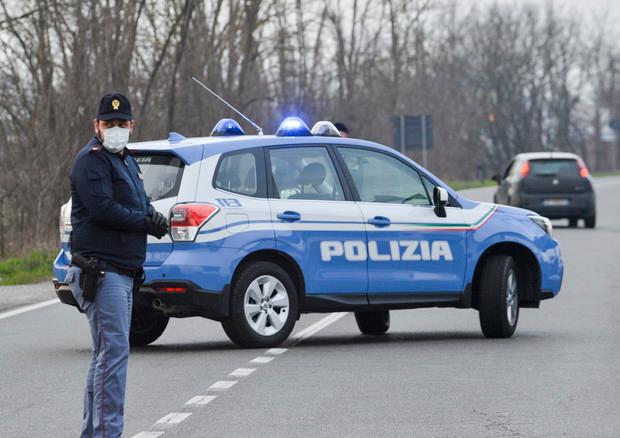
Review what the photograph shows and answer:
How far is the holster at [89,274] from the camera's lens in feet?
24.9

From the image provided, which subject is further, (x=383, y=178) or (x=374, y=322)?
(x=374, y=322)

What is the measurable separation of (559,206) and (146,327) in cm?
2139

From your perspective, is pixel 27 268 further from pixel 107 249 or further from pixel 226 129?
pixel 107 249

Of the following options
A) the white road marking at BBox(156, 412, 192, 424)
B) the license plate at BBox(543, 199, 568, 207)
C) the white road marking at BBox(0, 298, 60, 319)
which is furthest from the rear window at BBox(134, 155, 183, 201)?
the license plate at BBox(543, 199, 568, 207)

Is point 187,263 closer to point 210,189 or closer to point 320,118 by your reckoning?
point 210,189

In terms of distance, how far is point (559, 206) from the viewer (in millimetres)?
33938

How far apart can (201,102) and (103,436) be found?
92.7ft

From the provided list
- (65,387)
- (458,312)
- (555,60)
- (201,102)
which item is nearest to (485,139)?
(555,60)

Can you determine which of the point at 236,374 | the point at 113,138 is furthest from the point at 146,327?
the point at 113,138

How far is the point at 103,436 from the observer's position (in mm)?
7625

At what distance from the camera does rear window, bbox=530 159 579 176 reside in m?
34.1

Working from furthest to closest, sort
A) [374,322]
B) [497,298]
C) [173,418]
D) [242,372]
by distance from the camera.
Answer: [374,322]
[497,298]
[242,372]
[173,418]

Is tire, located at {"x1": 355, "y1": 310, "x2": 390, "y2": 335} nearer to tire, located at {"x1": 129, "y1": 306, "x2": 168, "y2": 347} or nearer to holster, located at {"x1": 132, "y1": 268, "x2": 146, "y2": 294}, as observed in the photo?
tire, located at {"x1": 129, "y1": 306, "x2": 168, "y2": 347}

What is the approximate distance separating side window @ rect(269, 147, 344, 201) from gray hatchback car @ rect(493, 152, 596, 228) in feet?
67.9
